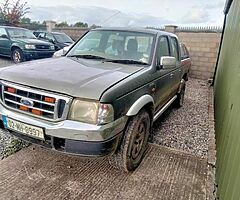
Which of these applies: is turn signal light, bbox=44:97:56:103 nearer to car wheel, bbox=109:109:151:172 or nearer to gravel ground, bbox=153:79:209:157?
car wheel, bbox=109:109:151:172

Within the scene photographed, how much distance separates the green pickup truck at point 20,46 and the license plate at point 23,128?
7403 millimetres

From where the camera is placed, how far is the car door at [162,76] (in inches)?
146

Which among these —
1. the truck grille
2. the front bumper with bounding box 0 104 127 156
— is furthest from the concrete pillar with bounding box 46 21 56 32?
the front bumper with bounding box 0 104 127 156

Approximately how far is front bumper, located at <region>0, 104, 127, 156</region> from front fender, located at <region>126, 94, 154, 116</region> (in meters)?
0.28

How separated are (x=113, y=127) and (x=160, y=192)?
98 centimetres

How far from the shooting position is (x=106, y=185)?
283cm

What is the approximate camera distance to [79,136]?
7.84 feet

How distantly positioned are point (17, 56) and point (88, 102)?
8.52 m

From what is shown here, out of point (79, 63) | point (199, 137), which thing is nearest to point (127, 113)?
point (79, 63)

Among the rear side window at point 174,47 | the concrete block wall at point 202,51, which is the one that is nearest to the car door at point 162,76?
the rear side window at point 174,47

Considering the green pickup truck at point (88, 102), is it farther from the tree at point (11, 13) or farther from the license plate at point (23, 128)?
the tree at point (11, 13)

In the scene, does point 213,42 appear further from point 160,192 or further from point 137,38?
point 160,192

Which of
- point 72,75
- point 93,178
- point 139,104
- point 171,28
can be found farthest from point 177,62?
point 171,28

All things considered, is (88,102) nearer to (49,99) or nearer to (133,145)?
(49,99)
